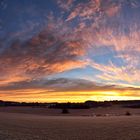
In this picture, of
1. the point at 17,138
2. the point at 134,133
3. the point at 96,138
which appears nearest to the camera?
the point at 17,138

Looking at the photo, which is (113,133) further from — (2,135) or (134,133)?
(2,135)

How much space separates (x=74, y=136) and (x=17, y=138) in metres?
3.97

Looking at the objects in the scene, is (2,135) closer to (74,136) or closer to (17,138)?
(17,138)

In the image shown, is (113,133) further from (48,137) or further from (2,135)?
(2,135)

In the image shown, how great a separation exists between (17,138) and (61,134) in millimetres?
3947

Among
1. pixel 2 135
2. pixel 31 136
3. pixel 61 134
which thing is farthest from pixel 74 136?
pixel 2 135

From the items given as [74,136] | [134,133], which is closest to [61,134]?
[74,136]

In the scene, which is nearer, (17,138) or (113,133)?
(17,138)

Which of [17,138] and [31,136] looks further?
[31,136]

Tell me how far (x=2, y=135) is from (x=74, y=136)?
14.8ft

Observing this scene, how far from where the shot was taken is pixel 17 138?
19594 mm

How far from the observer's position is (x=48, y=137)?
20922 mm

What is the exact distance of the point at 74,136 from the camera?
71.7 ft

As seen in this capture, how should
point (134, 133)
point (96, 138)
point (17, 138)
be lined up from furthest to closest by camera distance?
point (134, 133), point (96, 138), point (17, 138)
